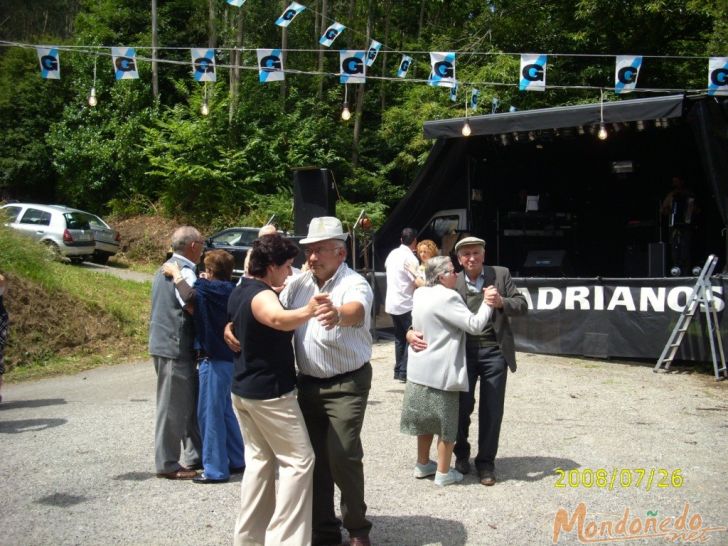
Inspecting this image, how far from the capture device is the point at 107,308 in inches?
454

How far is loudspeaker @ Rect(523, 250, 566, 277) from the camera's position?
12406 mm

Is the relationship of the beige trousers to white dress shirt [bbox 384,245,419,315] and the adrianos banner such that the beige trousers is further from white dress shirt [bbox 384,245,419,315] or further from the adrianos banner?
the adrianos banner

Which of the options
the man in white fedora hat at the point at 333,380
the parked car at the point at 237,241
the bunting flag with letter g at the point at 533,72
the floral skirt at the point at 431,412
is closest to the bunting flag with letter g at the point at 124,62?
the bunting flag with letter g at the point at 533,72

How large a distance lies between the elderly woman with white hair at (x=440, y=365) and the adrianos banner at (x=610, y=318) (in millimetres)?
5514

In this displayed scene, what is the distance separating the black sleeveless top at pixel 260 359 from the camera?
354 centimetres

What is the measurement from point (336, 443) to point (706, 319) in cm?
695

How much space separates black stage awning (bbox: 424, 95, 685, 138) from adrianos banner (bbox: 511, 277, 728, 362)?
2.33m

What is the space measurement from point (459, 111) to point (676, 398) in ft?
51.1

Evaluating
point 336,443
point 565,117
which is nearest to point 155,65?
point 565,117

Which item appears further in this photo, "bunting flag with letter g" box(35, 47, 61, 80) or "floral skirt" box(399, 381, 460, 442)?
"bunting flag with letter g" box(35, 47, 61, 80)

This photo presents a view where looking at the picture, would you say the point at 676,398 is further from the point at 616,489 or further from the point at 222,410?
the point at 222,410

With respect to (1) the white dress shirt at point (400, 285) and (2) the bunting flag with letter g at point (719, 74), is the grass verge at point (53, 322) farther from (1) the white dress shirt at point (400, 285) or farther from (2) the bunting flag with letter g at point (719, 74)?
(2) the bunting flag with letter g at point (719, 74)

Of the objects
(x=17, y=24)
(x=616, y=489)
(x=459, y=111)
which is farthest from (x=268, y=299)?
(x=17, y=24)

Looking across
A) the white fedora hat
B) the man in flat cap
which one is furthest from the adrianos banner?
the white fedora hat
